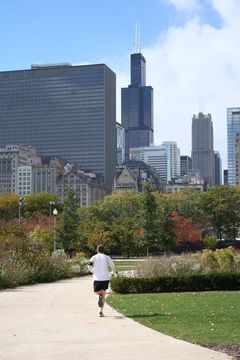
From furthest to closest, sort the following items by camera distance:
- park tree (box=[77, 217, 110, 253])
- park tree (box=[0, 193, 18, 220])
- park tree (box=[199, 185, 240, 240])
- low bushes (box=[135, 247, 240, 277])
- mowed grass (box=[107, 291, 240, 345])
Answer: park tree (box=[0, 193, 18, 220]) → park tree (box=[199, 185, 240, 240]) → park tree (box=[77, 217, 110, 253]) → low bushes (box=[135, 247, 240, 277]) → mowed grass (box=[107, 291, 240, 345])

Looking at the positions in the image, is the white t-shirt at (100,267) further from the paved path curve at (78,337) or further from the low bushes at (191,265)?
the low bushes at (191,265)

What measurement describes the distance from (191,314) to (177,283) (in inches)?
321

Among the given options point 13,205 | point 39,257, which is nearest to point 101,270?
point 39,257

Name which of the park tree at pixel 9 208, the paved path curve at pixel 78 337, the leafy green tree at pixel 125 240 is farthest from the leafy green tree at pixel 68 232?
the paved path curve at pixel 78 337

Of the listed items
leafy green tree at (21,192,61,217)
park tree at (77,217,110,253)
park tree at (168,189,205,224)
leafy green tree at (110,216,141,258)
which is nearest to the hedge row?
park tree at (77,217,110,253)

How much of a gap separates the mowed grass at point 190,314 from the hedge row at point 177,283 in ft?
3.71

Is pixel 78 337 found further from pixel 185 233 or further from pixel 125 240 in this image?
pixel 185 233

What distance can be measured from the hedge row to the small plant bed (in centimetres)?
147

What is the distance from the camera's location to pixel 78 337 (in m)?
11.3

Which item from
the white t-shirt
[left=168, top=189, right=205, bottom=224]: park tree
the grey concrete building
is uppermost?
the grey concrete building

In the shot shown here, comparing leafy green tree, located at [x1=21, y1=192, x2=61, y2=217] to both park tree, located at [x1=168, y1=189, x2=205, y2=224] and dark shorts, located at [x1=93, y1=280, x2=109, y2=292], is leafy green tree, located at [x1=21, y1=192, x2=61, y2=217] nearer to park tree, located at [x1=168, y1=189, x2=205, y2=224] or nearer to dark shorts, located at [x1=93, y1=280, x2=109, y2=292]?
park tree, located at [x1=168, y1=189, x2=205, y2=224]

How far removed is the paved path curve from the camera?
372 inches

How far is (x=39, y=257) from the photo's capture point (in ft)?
95.0

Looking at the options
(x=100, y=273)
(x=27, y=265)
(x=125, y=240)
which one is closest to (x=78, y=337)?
(x=100, y=273)
